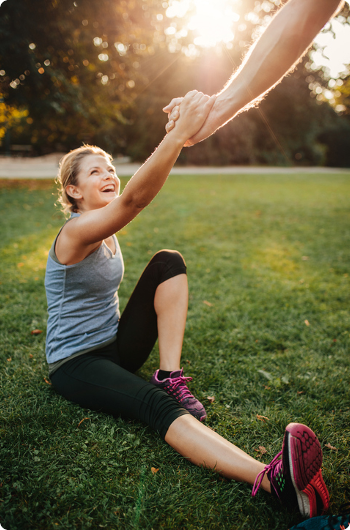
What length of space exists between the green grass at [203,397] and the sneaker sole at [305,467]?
0.37 feet

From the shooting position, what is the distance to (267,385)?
99.7 inches

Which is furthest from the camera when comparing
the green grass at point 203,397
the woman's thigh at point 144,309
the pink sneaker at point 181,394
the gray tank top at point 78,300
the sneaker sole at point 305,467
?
the woman's thigh at point 144,309

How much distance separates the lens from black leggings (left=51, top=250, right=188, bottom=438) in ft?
5.87

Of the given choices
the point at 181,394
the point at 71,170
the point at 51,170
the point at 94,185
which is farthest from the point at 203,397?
the point at 51,170

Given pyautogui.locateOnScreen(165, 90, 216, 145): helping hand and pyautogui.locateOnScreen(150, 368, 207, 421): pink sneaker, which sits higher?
pyautogui.locateOnScreen(165, 90, 216, 145): helping hand

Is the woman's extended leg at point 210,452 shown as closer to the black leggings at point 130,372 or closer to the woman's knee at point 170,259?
the black leggings at point 130,372

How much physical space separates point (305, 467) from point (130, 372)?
1.06m

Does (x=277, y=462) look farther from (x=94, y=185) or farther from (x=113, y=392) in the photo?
(x=94, y=185)

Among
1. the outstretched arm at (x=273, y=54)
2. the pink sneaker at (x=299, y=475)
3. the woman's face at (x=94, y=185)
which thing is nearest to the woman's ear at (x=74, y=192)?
the woman's face at (x=94, y=185)

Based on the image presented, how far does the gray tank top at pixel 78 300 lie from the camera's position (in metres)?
1.97

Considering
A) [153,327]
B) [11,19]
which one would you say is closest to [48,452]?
[153,327]

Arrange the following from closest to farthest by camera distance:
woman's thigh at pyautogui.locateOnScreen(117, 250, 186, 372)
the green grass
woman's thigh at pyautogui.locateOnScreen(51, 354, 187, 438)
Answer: the green grass < woman's thigh at pyautogui.locateOnScreen(51, 354, 187, 438) < woman's thigh at pyautogui.locateOnScreen(117, 250, 186, 372)

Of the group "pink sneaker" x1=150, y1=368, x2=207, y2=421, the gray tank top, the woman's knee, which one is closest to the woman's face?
the gray tank top

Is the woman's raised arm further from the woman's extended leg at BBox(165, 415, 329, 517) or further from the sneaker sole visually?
the sneaker sole
